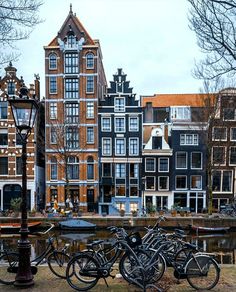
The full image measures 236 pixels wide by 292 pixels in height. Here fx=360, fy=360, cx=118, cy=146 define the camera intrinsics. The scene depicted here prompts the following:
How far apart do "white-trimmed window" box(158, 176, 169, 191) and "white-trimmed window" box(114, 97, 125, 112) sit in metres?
7.91

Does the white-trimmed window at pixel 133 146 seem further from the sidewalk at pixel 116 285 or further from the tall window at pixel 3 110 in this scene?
the sidewalk at pixel 116 285

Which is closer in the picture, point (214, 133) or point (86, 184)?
point (214, 133)

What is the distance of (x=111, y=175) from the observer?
3606 centimetres

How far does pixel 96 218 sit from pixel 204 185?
44.9 feet

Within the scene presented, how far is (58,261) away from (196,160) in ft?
94.2

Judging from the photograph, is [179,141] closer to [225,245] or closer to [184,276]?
[225,245]

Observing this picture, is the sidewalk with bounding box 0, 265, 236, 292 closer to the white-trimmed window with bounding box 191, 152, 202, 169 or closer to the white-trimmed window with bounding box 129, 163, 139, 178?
the white-trimmed window with bounding box 129, 163, 139, 178

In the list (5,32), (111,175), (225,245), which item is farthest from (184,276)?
(111,175)

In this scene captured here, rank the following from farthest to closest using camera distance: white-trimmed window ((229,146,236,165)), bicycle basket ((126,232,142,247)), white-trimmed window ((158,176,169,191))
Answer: white-trimmed window ((158,176,169,191)) < white-trimmed window ((229,146,236,165)) < bicycle basket ((126,232,142,247))

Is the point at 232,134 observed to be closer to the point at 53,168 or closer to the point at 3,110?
the point at 53,168

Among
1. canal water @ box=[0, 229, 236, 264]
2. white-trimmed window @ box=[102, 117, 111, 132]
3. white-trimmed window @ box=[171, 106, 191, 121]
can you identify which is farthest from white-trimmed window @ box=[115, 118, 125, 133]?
canal water @ box=[0, 229, 236, 264]

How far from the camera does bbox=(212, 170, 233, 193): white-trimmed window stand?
3550cm

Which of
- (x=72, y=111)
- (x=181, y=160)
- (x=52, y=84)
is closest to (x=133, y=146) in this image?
(x=181, y=160)

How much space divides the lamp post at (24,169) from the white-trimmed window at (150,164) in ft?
95.2
